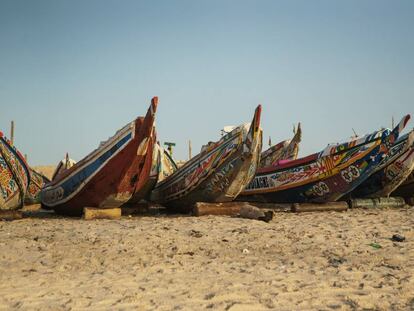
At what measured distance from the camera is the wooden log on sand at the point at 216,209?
9742 mm

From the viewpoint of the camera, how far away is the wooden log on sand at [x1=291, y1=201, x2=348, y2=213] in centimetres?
1094

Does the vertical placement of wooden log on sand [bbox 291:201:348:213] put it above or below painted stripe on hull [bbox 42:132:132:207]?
below

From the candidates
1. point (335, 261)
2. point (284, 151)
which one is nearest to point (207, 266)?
point (335, 261)

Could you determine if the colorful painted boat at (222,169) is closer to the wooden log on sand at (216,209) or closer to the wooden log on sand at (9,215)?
the wooden log on sand at (216,209)

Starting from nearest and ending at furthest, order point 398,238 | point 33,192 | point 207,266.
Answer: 1. point 207,266
2. point 398,238
3. point 33,192

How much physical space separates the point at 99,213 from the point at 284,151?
1038 cm

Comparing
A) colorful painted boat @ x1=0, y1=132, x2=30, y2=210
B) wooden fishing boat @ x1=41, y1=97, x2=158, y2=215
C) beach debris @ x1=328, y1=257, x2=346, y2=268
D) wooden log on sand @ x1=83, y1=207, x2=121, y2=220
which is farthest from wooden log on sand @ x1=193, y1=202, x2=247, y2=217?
colorful painted boat @ x1=0, y1=132, x2=30, y2=210

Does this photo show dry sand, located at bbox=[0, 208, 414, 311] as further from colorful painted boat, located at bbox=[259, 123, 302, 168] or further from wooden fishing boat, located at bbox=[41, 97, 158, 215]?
colorful painted boat, located at bbox=[259, 123, 302, 168]

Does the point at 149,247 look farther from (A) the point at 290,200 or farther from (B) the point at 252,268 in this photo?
(A) the point at 290,200

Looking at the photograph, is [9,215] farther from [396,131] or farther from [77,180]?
[396,131]

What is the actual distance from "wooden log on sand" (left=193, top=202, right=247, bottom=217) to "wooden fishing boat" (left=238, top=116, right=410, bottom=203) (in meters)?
2.69

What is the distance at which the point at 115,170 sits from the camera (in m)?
9.46

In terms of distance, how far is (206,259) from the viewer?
539 cm

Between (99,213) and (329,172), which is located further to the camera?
(329,172)
